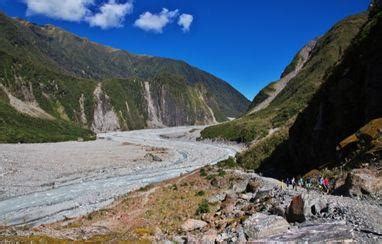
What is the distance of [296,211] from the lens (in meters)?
18.8

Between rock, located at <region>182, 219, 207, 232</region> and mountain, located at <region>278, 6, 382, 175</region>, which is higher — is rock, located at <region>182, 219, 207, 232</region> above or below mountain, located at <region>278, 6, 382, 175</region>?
below

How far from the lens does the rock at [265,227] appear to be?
59.2ft

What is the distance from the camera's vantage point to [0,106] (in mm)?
153000

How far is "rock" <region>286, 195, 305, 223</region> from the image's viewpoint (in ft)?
60.7

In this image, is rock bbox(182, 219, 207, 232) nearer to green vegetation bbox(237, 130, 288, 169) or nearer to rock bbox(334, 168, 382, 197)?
Result: rock bbox(334, 168, 382, 197)

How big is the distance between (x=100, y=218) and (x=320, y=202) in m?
21.2

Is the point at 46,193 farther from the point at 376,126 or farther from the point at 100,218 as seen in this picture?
the point at 376,126

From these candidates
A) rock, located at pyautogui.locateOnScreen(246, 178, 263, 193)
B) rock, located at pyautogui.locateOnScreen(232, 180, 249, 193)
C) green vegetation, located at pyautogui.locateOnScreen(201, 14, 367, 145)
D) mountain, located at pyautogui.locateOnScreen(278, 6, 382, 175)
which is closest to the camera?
rock, located at pyautogui.locateOnScreen(246, 178, 263, 193)

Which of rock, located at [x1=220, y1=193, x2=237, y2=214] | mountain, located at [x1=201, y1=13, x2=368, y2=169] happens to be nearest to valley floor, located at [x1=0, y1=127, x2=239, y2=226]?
mountain, located at [x1=201, y1=13, x2=368, y2=169]

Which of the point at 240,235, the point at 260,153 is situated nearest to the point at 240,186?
the point at 240,235

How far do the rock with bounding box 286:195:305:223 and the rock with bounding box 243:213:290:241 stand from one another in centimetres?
59

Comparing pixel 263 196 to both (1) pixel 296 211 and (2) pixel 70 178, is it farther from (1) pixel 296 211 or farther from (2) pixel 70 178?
(2) pixel 70 178

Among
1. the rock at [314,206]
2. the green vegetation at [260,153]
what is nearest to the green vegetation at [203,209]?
the rock at [314,206]

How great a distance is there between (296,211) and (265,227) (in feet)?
5.61
